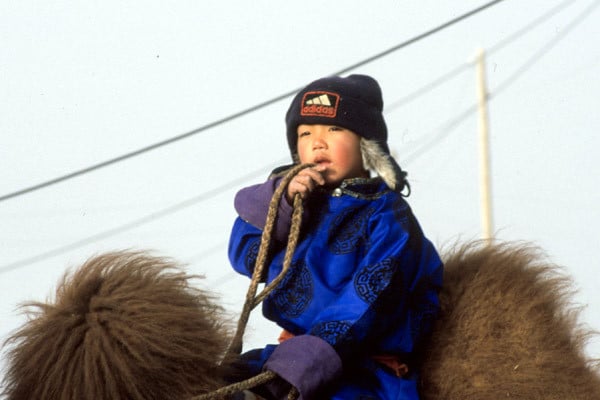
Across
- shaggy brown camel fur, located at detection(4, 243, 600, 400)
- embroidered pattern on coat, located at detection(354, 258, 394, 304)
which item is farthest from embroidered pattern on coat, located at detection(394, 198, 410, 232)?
shaggy brown camel fur, located at detection(4, 243, 600, 400)

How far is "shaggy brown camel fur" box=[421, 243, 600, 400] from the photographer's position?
243 centimetres

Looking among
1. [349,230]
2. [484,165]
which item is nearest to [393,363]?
[349,230]

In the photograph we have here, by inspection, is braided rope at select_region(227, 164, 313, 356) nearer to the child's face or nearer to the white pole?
the child's face

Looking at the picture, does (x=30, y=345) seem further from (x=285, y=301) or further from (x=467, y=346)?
(x=467, y=346)

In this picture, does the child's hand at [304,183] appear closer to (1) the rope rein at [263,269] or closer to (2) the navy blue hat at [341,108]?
(1) the rope rein at [263,269]

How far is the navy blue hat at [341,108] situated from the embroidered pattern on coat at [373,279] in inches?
19.0

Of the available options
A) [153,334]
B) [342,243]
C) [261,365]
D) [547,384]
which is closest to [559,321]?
[547,384]

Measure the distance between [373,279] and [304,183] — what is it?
0.35 metres

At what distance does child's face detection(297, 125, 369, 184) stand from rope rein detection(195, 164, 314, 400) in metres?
0.07

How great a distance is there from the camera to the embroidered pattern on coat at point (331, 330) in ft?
7.54

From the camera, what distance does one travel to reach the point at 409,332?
248 centimetres

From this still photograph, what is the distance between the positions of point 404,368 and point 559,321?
475 millimetres

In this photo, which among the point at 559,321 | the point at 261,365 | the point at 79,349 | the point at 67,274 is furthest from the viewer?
the point at 559,321

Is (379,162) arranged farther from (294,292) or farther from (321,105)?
(294,292)
